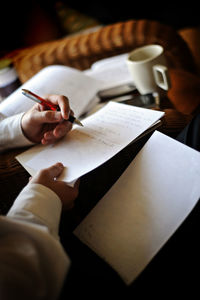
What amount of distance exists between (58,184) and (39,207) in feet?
0.20

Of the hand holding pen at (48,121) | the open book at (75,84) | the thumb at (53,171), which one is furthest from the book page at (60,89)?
the thumb at (53,171)

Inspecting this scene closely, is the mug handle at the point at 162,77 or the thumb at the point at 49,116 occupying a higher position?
the thumb at the point at 49,116

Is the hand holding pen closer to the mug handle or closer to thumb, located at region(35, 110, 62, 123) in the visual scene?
thumb, located at region(35, 110, 62, 123)

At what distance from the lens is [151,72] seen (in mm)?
685

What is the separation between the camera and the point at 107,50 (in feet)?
3.23

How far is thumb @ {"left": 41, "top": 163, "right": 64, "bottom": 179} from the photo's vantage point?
474 millimetres

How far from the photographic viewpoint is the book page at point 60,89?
2.43 feet

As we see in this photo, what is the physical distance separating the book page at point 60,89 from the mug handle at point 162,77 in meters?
0.21

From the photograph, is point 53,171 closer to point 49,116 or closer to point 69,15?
point 49,116

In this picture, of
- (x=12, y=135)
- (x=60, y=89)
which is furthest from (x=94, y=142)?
(x=60, y=89)

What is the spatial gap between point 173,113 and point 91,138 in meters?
0.18

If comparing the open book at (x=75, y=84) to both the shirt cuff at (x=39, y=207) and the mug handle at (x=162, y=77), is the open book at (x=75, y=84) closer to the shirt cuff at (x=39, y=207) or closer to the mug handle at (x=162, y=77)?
the mug handle at (x=162, y=77)

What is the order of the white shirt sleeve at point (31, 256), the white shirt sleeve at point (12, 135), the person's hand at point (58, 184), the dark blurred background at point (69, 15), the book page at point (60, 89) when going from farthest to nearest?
the dark blurred background at point (69, 15) < the book page at point (60, 89) < the white shirt sleeve at point (12, 135) < the person's hand at point (58, 184) < the white shirt sleeve at point (31, 256)

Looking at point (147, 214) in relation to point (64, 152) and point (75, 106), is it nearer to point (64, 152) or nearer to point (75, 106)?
point (64, 152)
